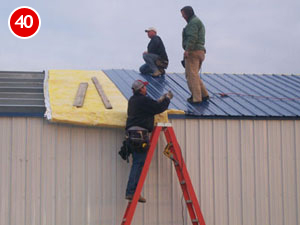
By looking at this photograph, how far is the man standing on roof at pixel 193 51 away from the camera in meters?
9.20

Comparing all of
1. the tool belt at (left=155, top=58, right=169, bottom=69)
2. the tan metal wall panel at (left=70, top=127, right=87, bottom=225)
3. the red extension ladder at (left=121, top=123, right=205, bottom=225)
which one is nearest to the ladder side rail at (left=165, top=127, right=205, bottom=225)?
the red extension ladder at (left=121, top=123, right=205, bottom=225)

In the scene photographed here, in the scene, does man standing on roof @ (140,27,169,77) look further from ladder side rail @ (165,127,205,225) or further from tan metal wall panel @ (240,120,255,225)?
ladder side rail @ (165,127,205,225)

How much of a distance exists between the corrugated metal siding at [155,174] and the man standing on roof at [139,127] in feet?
1.60

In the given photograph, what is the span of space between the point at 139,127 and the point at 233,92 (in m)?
3.64

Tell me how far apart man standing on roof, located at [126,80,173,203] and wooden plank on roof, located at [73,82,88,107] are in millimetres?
1056

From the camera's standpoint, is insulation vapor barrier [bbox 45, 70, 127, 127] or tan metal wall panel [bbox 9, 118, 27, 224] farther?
insulation vapor barrier [bbox 45, 70, 127, 127]

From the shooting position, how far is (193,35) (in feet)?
29.8

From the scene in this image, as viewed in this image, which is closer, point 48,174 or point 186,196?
point 48,174

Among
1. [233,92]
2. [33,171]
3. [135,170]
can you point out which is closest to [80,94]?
[33,171]

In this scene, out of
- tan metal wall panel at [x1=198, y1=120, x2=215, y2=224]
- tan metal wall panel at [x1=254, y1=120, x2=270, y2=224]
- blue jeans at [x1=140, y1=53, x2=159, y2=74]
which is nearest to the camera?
tan metal wall panel at [x1=198, y1=120, x2=215, y2=224]

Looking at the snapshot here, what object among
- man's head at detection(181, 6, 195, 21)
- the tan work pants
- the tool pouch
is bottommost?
the tool pouch

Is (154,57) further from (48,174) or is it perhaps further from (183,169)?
(48,174)

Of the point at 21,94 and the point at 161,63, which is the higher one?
the point at 161,63

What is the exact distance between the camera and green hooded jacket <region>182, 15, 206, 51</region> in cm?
911
